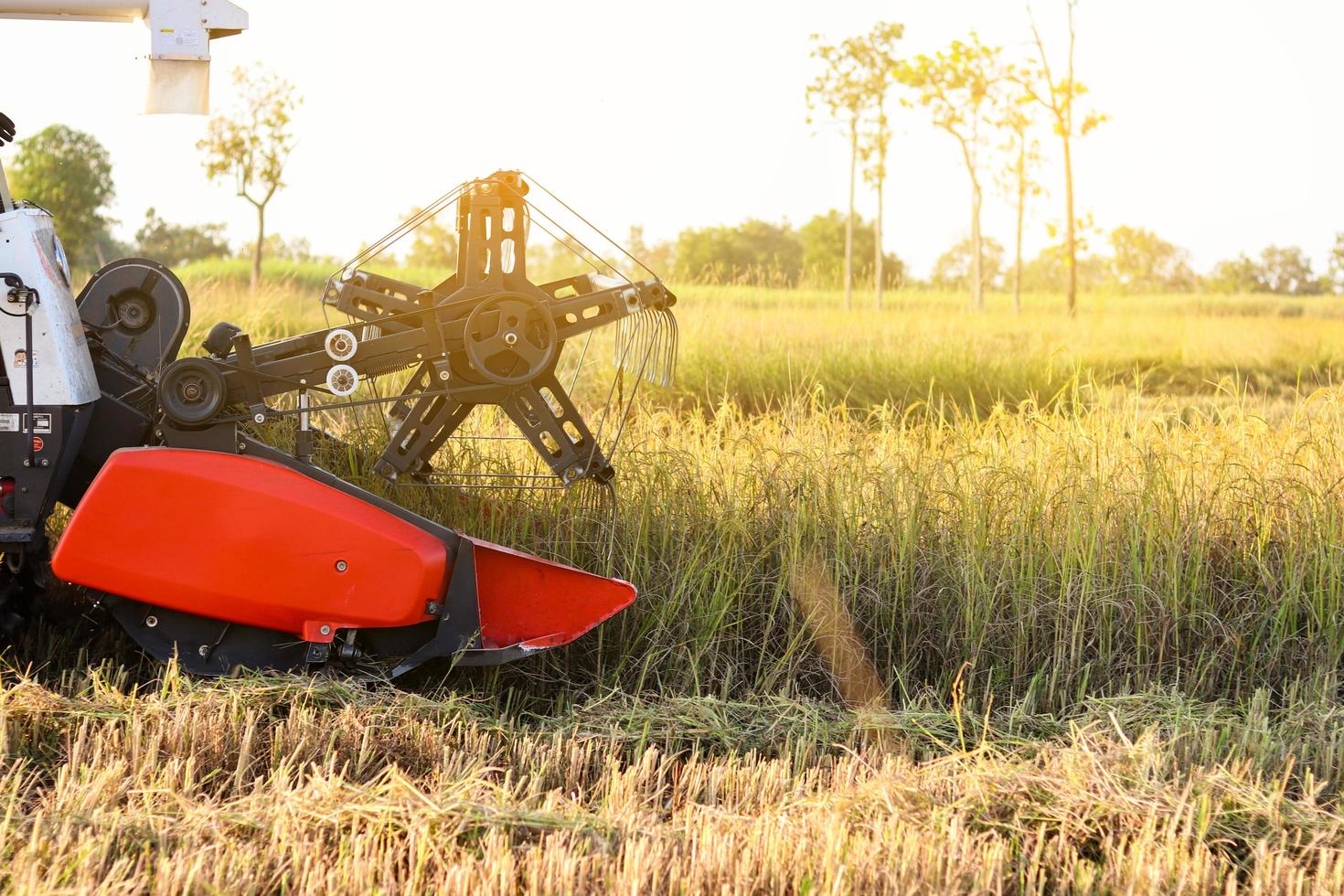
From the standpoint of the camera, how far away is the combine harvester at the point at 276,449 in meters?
3.82

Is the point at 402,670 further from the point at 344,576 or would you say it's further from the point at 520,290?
the point at 520,290

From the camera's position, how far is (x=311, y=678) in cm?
386

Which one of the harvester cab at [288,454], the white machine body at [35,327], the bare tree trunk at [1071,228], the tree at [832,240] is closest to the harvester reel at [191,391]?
the harvester cab at [288,454]

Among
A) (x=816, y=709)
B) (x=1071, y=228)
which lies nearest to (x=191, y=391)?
(x=816, y=709)

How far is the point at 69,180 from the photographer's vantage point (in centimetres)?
3919

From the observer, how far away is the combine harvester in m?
3.82

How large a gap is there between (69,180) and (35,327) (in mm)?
39845

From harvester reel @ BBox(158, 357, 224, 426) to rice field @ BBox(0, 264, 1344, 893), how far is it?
807 millimetres

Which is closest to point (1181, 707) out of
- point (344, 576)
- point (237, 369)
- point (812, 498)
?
point (812, 498)

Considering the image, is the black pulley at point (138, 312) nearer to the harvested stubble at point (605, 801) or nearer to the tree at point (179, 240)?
the harvested stubble at point (605, 801)

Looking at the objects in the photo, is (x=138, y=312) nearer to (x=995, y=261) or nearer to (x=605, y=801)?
(x=605, y=801)

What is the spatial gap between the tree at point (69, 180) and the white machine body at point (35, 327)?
3604 cm

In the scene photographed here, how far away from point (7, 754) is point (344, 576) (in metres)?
1.01

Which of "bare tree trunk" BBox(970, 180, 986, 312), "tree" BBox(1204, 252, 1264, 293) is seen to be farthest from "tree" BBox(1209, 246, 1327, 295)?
"bare tree trunk" BBox(970, 180, 986, 312)
